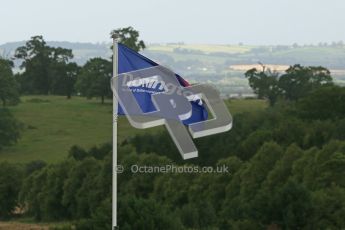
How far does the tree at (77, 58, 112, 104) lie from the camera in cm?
11031

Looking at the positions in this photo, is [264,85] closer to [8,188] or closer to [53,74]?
[53,74]

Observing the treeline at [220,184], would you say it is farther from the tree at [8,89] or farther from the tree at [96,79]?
the tree at [8,89]

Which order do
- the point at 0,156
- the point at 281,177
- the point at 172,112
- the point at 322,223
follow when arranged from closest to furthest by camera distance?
the point at 172,112 < the point at 322,223 < the point at 281,177 < the point at 0,156

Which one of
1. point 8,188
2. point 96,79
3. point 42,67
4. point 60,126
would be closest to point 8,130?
point 60,126

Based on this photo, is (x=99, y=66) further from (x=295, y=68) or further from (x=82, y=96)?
(x=295, y=68)

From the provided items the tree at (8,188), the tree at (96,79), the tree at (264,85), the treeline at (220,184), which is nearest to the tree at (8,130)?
the treeline at (220,184)

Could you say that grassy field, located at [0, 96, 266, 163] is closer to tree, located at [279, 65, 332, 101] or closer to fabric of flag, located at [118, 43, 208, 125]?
tree, located at [279, 65, 332, 101]

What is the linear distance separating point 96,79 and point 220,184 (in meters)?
68.8

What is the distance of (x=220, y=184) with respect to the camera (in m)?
43.3

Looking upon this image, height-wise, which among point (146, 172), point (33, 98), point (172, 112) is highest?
point (172, 112)

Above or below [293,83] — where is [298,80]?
above

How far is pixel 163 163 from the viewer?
4422 centimetres

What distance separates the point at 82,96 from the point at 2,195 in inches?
2714

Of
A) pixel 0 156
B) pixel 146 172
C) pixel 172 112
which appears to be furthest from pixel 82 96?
pixel 172 112
